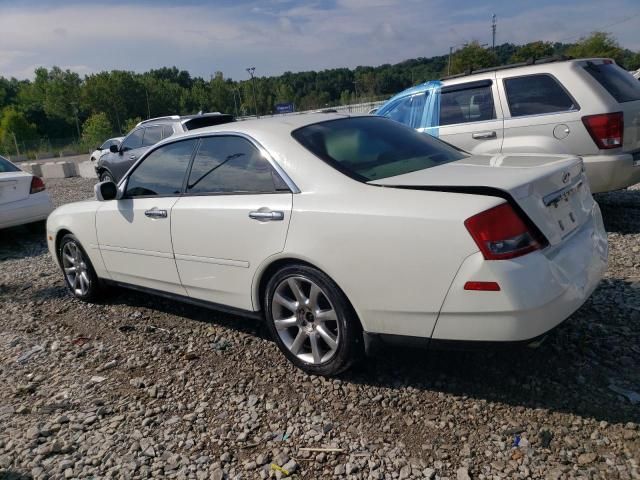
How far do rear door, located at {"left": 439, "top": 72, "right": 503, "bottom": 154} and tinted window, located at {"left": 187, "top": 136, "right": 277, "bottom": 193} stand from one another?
3.50 metres

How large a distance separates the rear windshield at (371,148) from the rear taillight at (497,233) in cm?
74

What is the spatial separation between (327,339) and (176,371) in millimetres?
1167

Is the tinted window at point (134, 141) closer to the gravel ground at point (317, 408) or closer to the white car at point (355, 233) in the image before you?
the white car at point (355, 233)

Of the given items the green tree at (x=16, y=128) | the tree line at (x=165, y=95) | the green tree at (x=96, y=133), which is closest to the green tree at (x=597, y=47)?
the tree line at (x=165, y=95)

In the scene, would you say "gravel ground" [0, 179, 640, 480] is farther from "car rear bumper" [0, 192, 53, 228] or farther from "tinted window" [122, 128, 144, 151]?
"tinted window" [122, 128, 144, 151]

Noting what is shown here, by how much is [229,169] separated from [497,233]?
188 cm

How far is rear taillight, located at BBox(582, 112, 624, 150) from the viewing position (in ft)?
16.5

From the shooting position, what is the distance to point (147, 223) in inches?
152

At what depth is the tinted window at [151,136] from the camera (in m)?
10.6

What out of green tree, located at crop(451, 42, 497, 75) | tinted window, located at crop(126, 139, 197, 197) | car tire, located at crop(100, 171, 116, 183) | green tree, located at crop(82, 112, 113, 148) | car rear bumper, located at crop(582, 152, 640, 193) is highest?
green tree, located at crop(451, 42, 497, 75)

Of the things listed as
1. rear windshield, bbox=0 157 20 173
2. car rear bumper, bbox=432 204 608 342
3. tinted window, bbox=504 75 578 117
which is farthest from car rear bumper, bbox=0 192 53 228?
car rear bumper, bbox=432 204 608 342

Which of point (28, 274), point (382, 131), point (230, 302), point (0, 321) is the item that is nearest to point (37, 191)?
point (28, 274)

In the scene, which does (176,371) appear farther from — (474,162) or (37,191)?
(37,191)

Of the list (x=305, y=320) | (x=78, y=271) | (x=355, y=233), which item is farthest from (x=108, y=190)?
(x=355, y=233)
